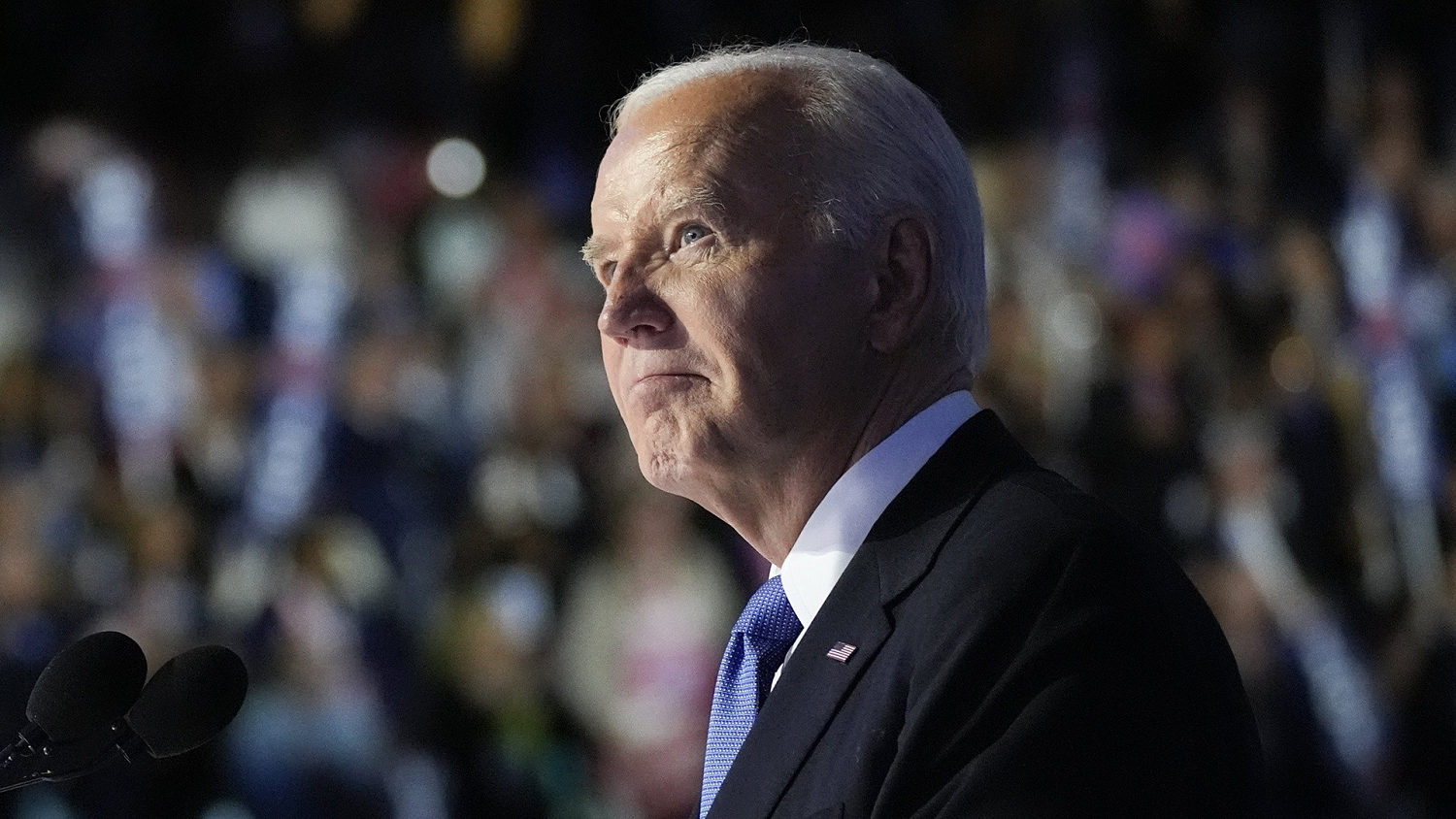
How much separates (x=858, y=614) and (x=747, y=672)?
21cm

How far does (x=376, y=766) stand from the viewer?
Result: 5.07m

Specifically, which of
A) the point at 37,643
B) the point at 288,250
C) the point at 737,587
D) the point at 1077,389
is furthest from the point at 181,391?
the point at 1077,389

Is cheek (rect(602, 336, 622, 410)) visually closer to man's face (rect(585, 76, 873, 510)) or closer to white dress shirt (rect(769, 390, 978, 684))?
man's face (rect(585, 76, 873, 510))

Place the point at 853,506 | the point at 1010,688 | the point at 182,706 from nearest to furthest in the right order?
the point at 1010,688 → the point at 182,706 → the point at 853,506

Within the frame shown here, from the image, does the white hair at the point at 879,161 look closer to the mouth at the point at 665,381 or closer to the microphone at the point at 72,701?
the mouth at the point at 665,381

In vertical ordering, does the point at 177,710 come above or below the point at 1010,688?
above

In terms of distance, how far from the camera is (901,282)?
4.70ft

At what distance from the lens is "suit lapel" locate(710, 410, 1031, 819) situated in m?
1.19

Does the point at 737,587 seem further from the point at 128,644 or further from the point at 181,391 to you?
the point at 128,644

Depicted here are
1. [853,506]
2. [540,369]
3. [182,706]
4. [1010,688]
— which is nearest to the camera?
[1010,688]

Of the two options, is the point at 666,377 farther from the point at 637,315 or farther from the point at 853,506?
the point at 853,506

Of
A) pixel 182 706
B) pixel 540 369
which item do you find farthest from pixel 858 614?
pixel 540 369

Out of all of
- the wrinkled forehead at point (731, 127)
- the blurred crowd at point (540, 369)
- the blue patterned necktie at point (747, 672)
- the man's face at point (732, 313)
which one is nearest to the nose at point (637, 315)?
the man's face at point (732, 313)

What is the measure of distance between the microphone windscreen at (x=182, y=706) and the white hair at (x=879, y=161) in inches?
25.2
